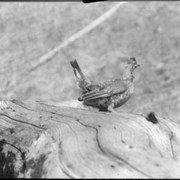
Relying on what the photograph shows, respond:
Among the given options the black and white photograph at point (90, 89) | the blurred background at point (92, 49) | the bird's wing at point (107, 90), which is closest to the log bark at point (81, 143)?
the black and white photograph at point (90, 89)

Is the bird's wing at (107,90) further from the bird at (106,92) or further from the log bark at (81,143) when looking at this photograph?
the log bark at (81,143)

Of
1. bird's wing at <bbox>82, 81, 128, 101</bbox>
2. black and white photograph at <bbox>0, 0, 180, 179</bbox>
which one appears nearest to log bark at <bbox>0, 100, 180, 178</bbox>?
black and white photograph at <bbox>0, 0, 180, 179</bbox>

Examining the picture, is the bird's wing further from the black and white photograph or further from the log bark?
the log bark

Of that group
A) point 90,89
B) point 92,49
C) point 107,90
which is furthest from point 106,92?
point 92,49

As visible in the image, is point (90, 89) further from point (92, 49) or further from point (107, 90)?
point (92, 49)

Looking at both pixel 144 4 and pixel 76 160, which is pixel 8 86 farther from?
pixel 76 160

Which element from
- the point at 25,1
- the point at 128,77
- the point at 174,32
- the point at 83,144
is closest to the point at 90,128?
the point at 83,144

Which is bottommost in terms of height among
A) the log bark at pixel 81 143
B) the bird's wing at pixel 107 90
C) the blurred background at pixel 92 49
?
the log bark at pixel 81 143
